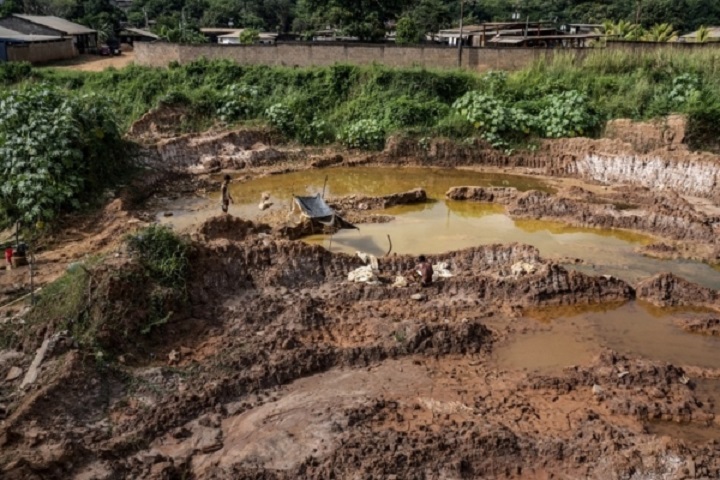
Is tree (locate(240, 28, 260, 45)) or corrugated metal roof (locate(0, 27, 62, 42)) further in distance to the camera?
tree (locate(240, 28, 260, 45))

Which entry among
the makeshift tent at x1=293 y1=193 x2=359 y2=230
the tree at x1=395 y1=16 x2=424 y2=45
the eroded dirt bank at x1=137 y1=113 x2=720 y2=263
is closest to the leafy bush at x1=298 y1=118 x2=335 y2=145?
the eroded dirt bank at x1=137 y1=113 x2=720 y2=263

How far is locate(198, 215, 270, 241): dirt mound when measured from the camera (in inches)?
513

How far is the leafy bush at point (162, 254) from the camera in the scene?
10.4m

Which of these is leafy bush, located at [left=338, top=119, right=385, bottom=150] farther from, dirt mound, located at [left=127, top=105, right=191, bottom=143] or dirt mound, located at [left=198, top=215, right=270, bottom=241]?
dirt mound, located at [left=198, top=215, right=270, bottom=241]

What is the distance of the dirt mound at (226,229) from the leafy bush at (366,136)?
8.91 m

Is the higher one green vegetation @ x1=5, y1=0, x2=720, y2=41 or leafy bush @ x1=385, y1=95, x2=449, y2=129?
green vegetation @ x1=5, y1=0, x2=720, y2=41

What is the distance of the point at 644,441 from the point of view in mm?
7668

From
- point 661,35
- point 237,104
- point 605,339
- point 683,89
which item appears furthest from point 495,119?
point 661,35

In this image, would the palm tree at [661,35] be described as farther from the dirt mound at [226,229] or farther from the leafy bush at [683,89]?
the dirt mound at [226,229]

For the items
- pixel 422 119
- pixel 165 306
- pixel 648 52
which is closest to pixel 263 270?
pixel 165 306

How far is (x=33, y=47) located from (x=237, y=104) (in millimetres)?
14081

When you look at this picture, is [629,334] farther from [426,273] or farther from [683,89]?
[683,89]

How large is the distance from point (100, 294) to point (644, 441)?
7617 mm

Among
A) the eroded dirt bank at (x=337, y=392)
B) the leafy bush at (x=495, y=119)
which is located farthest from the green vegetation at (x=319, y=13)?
the eroded dirt bank at (x=337, y=392)
